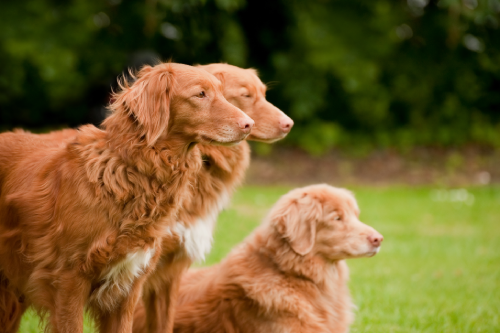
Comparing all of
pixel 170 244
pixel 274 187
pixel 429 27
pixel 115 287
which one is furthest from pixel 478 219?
pixel 115 287

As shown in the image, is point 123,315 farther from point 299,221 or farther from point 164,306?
point 299,221

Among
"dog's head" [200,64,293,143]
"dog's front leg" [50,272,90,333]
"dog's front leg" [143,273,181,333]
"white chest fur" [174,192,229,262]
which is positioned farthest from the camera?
"dog's head" [200,64,293,143]

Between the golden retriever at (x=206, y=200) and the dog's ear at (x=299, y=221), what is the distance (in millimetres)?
475

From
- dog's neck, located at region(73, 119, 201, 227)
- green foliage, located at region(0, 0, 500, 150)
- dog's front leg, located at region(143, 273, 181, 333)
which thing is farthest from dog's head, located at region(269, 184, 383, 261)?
green foliage, located at region(0, 0, 500, 150)

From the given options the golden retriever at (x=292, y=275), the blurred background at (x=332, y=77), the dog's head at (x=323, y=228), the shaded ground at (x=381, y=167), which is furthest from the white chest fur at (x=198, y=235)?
the shaded ground at (x=381, y=167)

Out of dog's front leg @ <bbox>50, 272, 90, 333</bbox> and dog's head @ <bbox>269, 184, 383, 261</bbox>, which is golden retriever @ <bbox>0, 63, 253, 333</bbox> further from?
dog's head @ <bbox>269, 184, 383, 261</bbox>

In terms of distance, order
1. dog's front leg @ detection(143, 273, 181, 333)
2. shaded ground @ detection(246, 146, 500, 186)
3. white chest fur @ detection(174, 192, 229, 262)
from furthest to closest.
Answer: shaded ground @ detection(246, 146, 500, 186)
dog's front leg @ detection(143, 273, 181, 333)
white chest fur @ detection(174, 192, 229, 262)

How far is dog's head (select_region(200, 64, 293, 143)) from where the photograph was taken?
482 centimetres

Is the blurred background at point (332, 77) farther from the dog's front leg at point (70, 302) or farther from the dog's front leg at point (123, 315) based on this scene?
the dog's front leg at point (70, 302)

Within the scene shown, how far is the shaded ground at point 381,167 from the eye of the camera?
46.4 ft

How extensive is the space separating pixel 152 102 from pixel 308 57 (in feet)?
37.1

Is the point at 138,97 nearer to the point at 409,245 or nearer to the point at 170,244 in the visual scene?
the point at 170,244

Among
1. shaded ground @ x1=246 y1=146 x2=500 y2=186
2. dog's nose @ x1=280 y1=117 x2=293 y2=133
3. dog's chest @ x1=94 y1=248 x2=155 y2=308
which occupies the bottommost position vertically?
dog's chest @ x1=94 y1=248 x2=155 y2=308

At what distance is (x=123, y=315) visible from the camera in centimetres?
386
